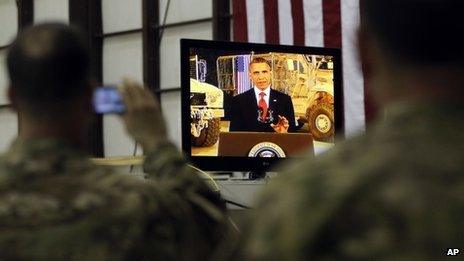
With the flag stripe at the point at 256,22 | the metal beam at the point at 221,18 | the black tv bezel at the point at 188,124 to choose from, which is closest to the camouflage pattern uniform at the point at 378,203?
the black tv bezel at the point at 188,124

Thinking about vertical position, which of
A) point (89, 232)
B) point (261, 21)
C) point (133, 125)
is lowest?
point (89, 232)

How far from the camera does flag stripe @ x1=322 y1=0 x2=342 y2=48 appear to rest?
7.06 m

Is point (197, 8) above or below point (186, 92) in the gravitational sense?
above

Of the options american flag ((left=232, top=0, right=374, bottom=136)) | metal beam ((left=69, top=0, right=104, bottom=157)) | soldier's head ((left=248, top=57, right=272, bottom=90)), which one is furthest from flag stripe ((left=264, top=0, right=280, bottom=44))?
soldier's head ((left=248, top=57, right=272, bottom=90))

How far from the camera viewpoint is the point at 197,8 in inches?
368

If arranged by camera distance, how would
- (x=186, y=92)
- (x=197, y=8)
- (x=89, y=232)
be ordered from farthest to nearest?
(x=197, y=8)
(x=186, y=92)
(x=89, y=232)

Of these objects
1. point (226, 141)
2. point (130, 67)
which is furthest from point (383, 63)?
point (130, 67)

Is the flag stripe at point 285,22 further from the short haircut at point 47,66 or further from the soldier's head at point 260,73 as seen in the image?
the short haircut at point 47,66

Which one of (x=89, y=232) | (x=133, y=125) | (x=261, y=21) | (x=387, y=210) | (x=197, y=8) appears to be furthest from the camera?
(x=197, y=8)

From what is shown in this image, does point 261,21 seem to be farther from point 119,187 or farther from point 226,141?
point 119,187

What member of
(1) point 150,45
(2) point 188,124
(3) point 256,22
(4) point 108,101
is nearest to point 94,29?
(1) point 150,45

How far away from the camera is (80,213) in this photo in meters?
1.35

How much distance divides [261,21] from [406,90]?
21.6ft

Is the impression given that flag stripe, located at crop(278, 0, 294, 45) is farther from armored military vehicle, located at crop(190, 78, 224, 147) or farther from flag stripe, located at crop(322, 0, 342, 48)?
armored military vehicle, located at crop(190, 78, 224, 147)
